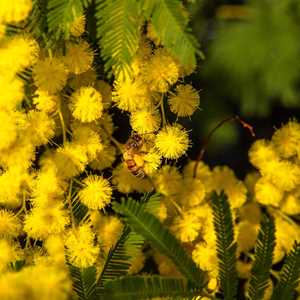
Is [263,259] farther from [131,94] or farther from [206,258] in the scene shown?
[131,94]

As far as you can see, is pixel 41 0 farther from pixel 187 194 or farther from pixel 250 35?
pixel 250 35

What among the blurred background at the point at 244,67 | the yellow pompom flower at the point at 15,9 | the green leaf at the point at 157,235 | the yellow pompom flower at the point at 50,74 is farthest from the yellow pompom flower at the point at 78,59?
the blurred background at the point at 244,67

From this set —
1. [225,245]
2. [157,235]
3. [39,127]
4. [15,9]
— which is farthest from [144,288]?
[15,9]

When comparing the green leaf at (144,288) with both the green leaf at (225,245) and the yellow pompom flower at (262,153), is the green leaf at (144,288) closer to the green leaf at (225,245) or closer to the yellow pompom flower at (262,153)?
the green leaf at (225,245)

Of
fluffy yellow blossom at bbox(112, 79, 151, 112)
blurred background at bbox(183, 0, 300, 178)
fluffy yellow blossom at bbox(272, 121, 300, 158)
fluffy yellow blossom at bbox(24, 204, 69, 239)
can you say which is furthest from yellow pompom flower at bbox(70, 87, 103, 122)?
blurred background at bbox(183, 0, 300, 178)

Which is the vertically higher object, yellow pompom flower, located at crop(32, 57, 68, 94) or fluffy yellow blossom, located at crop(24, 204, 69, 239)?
yellow pompom flower, located at crop(32, 57, 68, 94)

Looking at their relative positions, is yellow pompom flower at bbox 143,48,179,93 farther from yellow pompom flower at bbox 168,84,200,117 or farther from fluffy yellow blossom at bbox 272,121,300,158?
fluffy yellow blossom at bbox 272,121,300,158

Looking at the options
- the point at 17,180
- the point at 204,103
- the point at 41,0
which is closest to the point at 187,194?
the point at 17,180
